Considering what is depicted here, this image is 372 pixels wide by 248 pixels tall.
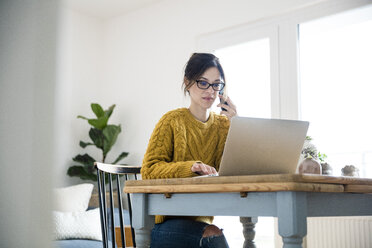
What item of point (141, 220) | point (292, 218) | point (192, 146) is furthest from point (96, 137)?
point (292, 218)

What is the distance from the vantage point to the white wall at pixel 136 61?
420cm

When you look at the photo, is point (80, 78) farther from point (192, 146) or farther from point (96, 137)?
point (192, 146)

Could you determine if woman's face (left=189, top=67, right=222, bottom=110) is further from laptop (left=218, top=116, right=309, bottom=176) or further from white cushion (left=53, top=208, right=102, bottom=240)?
white cushion (left=53, top=208, right=102, bottom=240)

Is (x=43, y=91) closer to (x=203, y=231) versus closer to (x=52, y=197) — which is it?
(x=52, y=197)

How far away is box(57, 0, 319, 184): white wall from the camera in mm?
4199

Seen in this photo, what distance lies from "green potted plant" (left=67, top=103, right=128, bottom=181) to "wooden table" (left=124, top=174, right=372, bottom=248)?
10.2 ft

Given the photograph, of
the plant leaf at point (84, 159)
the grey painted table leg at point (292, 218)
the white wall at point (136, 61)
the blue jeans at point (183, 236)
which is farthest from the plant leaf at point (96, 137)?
the grey painted table leg at point (292, 218)

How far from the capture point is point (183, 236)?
139 cm

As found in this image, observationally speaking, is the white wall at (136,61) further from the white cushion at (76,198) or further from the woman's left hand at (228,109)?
the woman's left hand at (228,109)

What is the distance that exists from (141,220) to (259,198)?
0.45 meters

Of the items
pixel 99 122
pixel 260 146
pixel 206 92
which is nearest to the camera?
pixel 260 146

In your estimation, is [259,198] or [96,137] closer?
[259,198]

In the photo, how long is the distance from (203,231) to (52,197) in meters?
1.18

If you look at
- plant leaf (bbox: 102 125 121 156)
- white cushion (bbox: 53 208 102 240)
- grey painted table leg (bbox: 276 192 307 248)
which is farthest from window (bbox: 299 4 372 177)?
grey painted table leg (bbox: 276 192 307 248)
